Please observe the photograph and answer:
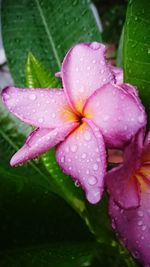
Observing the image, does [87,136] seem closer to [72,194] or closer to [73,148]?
[73,148]

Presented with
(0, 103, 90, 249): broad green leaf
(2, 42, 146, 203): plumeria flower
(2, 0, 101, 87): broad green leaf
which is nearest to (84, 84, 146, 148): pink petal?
(2, 42, 146, 203): plumeria flower

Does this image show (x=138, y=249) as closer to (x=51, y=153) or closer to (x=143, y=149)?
(x=143, y=149)

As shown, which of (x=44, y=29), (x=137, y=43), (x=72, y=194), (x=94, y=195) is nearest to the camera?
(x=94, y=195)

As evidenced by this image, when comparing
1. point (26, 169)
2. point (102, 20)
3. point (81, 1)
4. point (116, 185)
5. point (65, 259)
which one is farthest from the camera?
point (102, 20)

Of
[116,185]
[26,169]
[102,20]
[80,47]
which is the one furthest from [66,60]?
[102,20]

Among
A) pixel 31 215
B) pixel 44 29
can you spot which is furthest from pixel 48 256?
pixel 44 29

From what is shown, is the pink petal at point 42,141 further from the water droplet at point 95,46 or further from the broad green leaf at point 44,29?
the broad green leaf at point 44,29


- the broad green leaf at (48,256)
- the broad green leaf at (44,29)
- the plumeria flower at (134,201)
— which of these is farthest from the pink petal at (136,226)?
the broad green leaf at (44,29)
